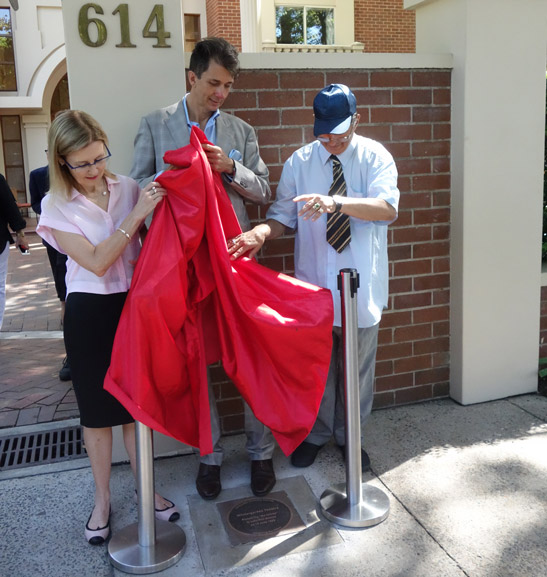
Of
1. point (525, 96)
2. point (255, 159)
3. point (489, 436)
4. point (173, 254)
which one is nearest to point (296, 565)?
point (173, 254)

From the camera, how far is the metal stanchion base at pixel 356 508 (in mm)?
3010

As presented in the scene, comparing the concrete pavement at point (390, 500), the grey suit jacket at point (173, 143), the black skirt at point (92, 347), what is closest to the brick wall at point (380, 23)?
the concrete pavement at point (390, 500)

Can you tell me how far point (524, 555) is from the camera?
2766mm

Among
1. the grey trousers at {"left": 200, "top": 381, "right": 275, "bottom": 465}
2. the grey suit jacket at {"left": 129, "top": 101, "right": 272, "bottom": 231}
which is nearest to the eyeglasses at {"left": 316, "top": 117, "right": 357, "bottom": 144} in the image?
the grey suit jacket at {"left": 129, "top": 101, "right": 272, "bottom": 231}

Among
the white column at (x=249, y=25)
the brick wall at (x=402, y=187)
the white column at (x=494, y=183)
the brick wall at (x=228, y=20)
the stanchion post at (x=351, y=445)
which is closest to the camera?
the stanchion post at (x=351, y=445)

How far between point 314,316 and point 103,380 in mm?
983

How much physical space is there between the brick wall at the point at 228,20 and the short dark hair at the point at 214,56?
15292mm

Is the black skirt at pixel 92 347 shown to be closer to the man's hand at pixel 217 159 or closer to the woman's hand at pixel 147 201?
the woman's hand at pixel 147 201

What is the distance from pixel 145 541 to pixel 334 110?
6.98 ft

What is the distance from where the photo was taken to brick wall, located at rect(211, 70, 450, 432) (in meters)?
3.85

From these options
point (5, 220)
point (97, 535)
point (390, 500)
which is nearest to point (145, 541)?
point (97, 535)

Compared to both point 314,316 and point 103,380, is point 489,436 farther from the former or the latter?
point 103,380

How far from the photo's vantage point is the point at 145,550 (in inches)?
110

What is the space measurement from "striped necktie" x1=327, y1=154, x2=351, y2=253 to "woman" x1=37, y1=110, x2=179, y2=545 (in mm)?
948
